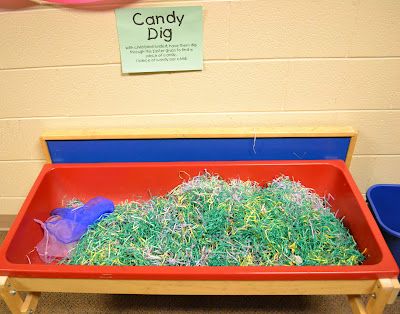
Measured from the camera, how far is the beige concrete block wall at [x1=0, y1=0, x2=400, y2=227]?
1.00 meters

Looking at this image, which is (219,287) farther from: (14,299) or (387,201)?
(387,201)

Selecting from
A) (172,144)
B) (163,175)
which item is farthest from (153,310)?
(172,144)

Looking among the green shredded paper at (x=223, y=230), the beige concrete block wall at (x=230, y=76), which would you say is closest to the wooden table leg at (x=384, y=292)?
the green shredded paper at (x=223, y=230)

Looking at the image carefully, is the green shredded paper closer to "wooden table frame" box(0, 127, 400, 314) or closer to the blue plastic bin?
"wooden table frame" box(0, 127, 400, 314)

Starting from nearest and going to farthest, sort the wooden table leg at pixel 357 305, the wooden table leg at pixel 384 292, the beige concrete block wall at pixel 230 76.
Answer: the wooden table leg at pixel 384 292 → the wooden table leg at pixel 357 305 → the beige concrete block wall at pixel 230 76

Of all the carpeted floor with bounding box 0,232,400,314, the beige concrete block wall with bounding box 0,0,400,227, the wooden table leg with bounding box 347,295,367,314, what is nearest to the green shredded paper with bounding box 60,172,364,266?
the wooden table leg with bounding box 347,295,367,314

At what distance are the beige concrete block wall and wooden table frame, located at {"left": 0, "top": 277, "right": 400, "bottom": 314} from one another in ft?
1.94

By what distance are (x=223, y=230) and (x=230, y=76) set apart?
1.70ft

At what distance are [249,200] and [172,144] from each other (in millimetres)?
348

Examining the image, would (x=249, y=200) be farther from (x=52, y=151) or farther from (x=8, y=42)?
(x=8, y=42)

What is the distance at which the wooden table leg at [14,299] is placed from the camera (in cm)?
83

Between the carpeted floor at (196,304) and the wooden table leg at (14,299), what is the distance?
0.37 metres

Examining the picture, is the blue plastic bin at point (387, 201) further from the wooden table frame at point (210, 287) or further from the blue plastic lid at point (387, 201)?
the wooden table frame at point (210, 287)

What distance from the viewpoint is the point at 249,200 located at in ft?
3.59
